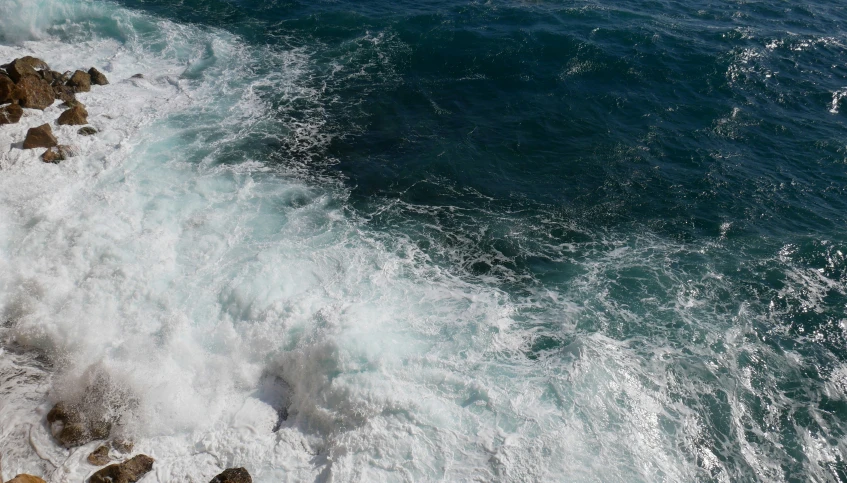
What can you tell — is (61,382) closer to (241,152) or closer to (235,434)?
(235,434)

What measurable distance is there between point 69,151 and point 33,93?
4.38 meters

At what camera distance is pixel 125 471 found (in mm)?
11789

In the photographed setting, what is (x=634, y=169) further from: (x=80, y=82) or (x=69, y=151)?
(x=80, y=82)

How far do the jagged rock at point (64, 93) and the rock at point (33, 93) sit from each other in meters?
0.53

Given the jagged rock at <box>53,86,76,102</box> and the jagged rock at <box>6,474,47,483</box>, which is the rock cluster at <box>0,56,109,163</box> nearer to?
the jagged rock at <box>53,86,76,102</box>

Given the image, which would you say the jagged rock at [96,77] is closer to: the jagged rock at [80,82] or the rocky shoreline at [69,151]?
the rocky shoreline at [69,151]

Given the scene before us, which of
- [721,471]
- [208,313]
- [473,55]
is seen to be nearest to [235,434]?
[208,313]

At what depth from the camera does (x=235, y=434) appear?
42.2 feet

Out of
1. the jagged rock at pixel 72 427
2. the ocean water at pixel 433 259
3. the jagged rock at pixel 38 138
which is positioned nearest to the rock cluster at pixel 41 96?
the jagged rock at pixel 38 138

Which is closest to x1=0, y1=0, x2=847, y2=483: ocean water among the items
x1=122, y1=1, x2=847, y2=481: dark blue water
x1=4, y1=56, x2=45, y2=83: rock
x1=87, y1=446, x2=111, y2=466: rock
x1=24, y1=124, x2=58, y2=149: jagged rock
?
x1=122, y1=1, x2=847, y2=481: dark blue water

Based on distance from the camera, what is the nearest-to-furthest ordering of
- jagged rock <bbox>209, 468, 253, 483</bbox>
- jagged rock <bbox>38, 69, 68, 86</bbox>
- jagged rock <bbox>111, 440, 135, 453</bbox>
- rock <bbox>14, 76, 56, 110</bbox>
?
1. jagged rock <bbox>209, 468, 253, 483</bbox>
2. jagged rock <bbox>111, 440, 135, 453</bbox>
3. rock <bbox>14, 76, 56, 110</bbox>
4. jagged rock <bbox>38, 69, 68, 86</bbox>

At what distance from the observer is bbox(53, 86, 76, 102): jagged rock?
2338 cm

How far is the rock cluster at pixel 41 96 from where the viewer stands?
802 inches

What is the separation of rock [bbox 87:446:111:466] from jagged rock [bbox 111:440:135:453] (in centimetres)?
21
